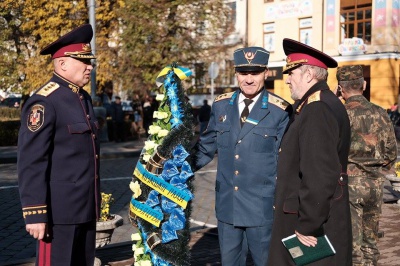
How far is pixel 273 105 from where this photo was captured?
4.77 m

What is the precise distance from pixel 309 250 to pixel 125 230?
5.11 m

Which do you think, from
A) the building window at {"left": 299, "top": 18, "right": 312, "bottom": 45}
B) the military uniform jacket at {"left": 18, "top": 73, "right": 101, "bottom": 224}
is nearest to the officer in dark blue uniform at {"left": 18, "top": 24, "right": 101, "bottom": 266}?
the military uniform jacket at {"left": 18, "top": 73, "right": 101, "bottom": 224}

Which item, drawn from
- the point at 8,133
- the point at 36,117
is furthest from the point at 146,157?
the point at 8,133

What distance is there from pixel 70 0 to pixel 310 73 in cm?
2443

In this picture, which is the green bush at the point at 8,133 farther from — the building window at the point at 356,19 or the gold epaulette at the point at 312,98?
the building window at the point at 356,19

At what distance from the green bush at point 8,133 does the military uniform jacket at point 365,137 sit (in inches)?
692

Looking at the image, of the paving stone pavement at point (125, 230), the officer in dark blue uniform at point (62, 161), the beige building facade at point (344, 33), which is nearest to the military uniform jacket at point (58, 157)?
the officer in dark blue uniform at point (62, 161)

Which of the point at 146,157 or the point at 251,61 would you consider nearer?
the point at 251,61

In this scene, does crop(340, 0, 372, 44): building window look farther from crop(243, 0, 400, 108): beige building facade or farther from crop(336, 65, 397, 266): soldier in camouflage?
crop(336, 65, 397, 266): soldier in camouflage

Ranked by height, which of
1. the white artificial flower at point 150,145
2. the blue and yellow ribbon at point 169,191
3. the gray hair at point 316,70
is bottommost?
the blue and yellow ribbon at point 169,191

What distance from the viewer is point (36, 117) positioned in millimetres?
4051

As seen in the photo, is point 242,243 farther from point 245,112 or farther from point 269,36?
point 269,36

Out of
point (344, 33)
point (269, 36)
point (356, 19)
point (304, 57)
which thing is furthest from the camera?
point (269, 36)

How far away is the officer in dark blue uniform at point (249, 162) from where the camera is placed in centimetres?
462
